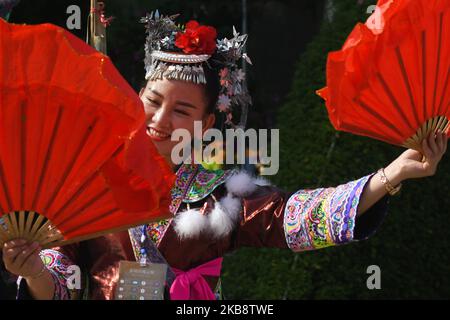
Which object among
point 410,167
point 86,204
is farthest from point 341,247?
point 86,204

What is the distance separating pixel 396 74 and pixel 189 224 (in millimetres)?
809

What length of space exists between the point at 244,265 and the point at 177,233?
2.09 m

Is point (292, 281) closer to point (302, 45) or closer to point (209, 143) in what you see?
point (209, 143)

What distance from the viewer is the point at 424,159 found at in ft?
8.83

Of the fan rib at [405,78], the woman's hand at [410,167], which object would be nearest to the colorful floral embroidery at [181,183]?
the woman's hand at [410,167]

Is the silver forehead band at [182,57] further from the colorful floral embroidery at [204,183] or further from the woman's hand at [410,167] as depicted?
the woman's hand at [410,167]

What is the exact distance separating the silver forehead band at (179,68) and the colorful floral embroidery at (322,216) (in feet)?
1.69

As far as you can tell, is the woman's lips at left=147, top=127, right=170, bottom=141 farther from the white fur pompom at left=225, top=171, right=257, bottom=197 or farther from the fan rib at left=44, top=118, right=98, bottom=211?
the fan rib at left=44, top=118, right=98, bottom=211

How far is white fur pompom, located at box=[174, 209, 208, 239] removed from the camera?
9.64 feet

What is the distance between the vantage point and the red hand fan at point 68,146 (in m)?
2.30

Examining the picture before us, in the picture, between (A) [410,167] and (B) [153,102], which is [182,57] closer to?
(B) [153,102]

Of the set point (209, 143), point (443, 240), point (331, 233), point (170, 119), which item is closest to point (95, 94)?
point (170, 119)

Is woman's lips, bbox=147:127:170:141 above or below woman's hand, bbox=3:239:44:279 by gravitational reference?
above

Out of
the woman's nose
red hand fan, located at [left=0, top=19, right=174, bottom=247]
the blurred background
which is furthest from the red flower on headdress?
the blurred background
